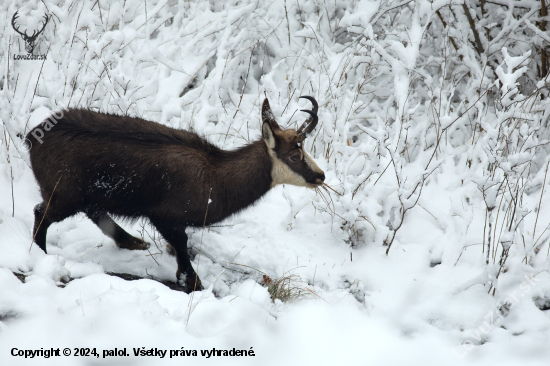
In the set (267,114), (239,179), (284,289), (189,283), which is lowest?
(189,283)

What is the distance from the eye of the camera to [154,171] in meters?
3.72

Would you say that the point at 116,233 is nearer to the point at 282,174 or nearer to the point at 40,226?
the point at 40,226

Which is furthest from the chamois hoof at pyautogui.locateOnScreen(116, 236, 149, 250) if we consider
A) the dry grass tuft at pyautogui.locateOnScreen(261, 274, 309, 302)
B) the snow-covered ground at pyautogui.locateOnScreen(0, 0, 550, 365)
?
the dry grass tuft at pyautogui.locateOnScreen(261, 274, 309, 302)

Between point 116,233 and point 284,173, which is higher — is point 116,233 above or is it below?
below

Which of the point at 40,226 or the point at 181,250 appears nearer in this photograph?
the point at 40,226

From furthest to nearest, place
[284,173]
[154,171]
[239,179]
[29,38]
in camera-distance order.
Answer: [29,38]
[284,173]
[239,179]
[154,171]

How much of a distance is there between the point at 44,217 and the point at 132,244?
0.85 metres

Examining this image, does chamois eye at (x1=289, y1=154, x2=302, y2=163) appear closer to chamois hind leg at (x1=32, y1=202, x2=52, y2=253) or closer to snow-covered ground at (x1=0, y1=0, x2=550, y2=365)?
snow-covered ground at (x1=0, y1=0, x2=550, y2=365)

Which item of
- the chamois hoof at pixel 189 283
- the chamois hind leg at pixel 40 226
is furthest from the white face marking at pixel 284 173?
the chamois hind leg at pixel 40 226

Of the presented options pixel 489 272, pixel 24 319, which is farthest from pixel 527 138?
pixel 24 319

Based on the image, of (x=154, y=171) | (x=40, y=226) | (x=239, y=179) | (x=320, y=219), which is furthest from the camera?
(x=320, y=219)

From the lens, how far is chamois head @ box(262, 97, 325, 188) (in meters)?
4.00

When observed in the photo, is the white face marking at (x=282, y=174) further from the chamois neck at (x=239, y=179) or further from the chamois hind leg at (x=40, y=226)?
the chamois hind leg at (x=40, y=226)

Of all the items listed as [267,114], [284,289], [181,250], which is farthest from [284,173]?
[181,250]
